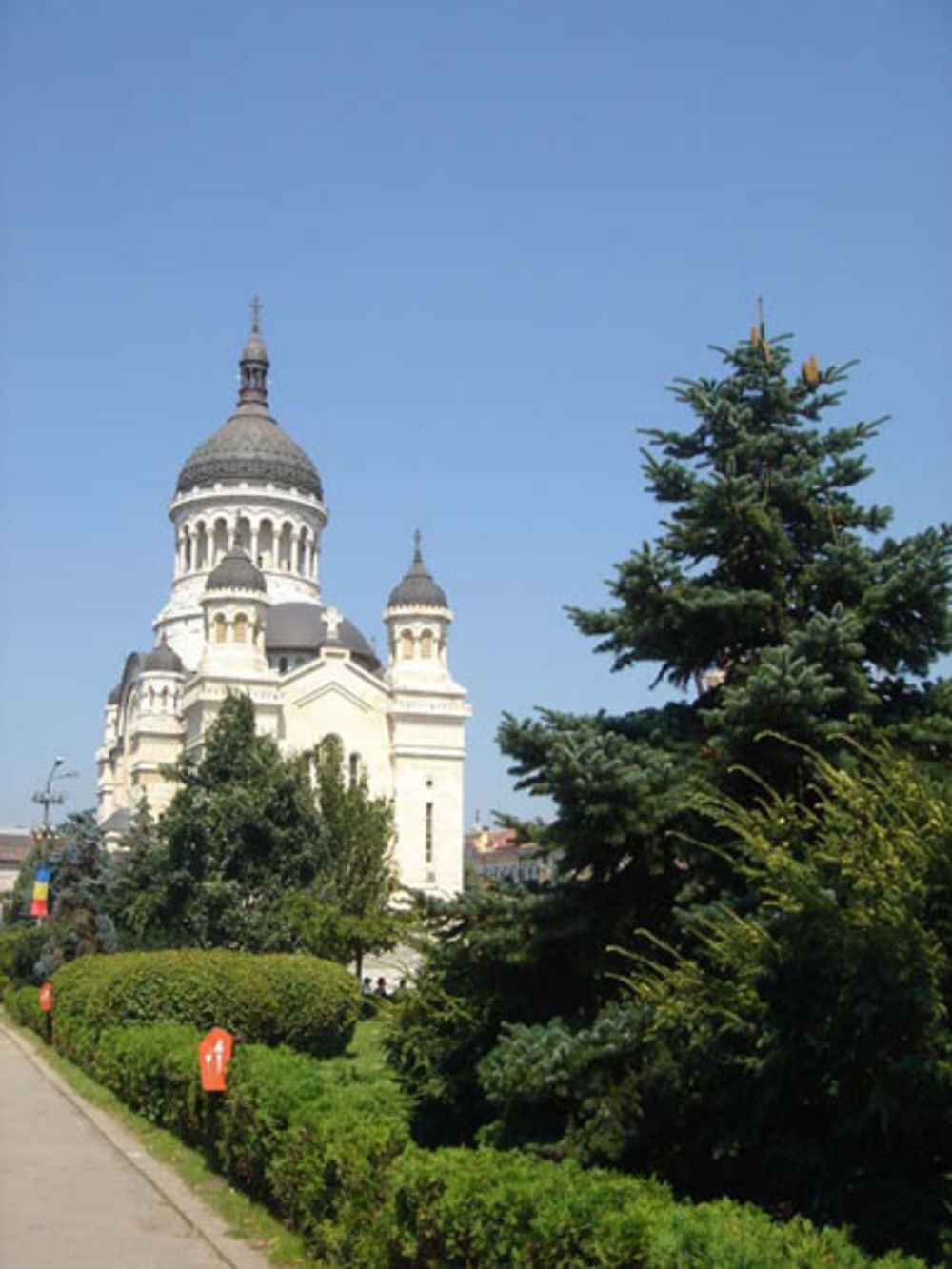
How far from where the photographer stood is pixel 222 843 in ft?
93.5

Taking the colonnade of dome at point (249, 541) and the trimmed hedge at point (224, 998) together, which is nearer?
the trimmed hedge at point (224, 998)

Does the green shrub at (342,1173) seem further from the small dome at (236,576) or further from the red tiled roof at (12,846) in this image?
the red tiled roof at (12,846)

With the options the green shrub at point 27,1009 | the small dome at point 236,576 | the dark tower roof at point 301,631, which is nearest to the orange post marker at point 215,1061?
the green shrub at point 27,1009

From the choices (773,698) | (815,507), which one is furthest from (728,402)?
(773,698)

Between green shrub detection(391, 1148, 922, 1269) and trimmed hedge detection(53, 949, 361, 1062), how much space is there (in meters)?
10.9

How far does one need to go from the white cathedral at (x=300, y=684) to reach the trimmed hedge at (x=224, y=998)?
22446 millimetres

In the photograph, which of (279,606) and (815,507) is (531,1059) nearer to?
(815,507)

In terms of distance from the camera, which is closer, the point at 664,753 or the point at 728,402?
the point at 664,753

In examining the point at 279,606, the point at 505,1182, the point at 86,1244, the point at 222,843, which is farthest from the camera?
the point at 279,606

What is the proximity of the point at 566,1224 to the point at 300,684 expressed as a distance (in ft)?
137

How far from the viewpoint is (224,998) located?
18375 millimetres

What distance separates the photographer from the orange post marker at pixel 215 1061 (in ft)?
38.5

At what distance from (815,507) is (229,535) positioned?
49301 mm

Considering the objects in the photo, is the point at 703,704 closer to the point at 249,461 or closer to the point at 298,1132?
the point at 298,1132
